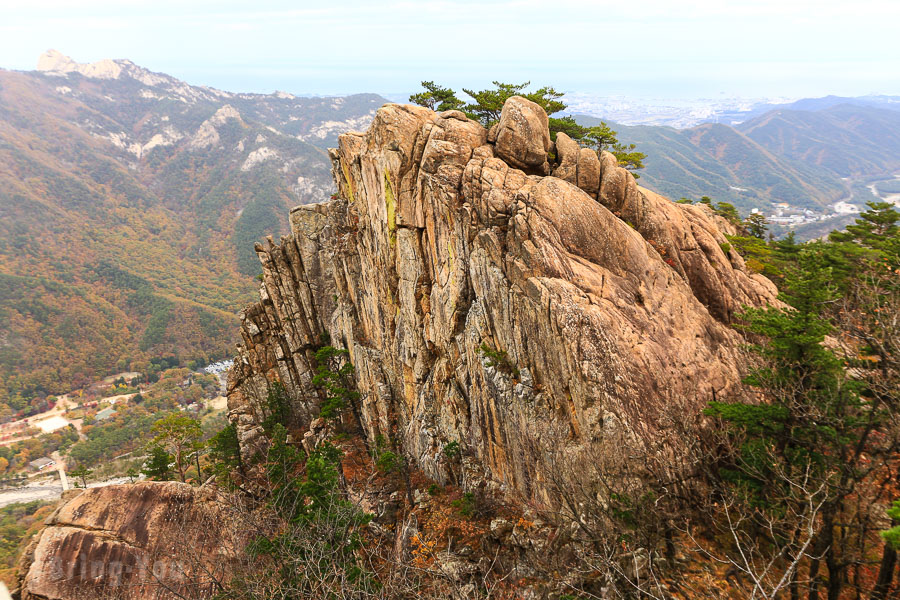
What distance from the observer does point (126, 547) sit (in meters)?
21.5

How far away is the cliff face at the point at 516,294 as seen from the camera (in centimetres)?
1886

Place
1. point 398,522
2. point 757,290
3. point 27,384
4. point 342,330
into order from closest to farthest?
point 757,290 < point 398,522 < point 342,330 < point 27,384

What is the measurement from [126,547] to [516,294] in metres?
23.8

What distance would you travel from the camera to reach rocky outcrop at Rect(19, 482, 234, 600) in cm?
1984

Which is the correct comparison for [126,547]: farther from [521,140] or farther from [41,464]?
[41,464]

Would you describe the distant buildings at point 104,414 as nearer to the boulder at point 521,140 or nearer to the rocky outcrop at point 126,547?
the rocky outcrop at point 126,547

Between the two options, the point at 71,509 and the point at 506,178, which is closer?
the point at 71,509

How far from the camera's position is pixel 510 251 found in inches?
862

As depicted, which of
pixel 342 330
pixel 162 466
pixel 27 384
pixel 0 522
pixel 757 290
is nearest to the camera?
pixel 757 290

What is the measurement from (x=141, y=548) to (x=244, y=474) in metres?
18.3

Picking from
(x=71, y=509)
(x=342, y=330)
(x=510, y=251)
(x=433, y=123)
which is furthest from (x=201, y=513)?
(x=433, y=123)

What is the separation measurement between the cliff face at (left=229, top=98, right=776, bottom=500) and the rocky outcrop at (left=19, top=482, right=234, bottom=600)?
14.3m

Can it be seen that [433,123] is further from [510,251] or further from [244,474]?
[244,474]

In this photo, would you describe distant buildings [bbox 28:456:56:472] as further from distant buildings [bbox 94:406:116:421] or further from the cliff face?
the cliff face
